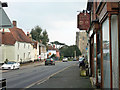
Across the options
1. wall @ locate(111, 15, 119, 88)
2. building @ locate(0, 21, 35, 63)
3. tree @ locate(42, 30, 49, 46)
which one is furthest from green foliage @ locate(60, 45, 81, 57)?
wall @ locate(111, 15, 119, 88)

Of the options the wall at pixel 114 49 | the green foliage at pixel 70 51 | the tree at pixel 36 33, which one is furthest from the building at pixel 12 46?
the green foliage at pixel 70 51

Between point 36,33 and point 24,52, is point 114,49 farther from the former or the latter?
point 36,33

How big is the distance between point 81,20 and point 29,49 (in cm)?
4318

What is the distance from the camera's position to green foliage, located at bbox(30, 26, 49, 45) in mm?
90188

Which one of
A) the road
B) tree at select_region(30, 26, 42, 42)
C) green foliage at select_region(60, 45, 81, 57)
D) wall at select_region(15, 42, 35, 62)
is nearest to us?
the road

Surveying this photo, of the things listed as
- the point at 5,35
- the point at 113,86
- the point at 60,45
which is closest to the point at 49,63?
the point at 5,35

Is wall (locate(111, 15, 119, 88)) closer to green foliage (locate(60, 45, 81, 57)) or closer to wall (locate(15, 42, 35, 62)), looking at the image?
wall (locate(15, 42, 35, 62))

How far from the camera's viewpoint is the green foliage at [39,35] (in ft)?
296

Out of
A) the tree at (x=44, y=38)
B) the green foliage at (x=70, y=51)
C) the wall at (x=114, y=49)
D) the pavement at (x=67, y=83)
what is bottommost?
the pavement at (x=67, y=83)

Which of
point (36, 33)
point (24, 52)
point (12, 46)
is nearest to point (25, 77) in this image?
point (12, 46)

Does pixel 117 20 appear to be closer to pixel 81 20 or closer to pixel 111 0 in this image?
pixel 111 0

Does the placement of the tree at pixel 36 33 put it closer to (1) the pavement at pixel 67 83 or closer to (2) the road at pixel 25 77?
(2) the road at pixel 25 77

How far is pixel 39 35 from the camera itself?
91.6 metres

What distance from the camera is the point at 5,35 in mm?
49688
